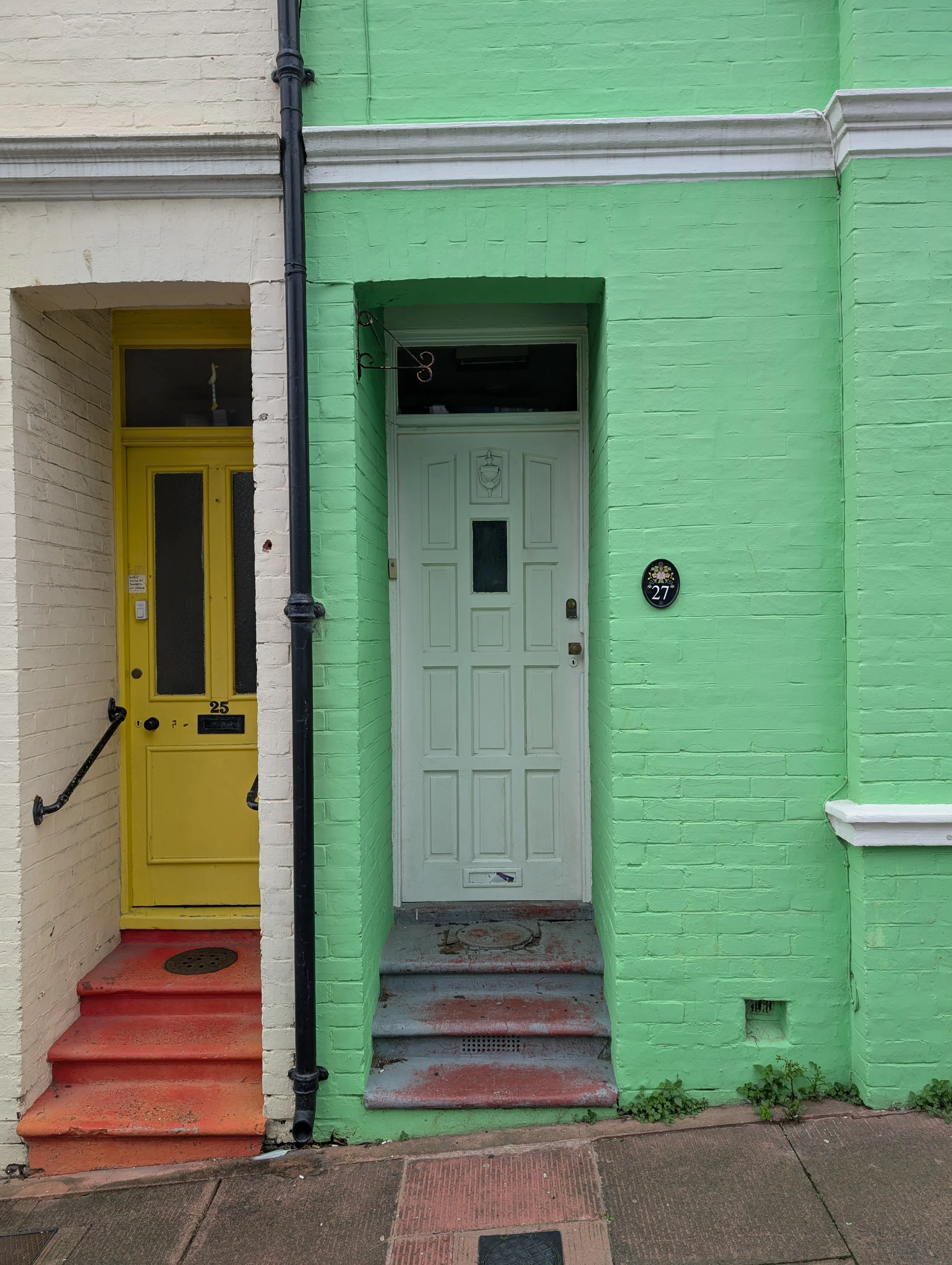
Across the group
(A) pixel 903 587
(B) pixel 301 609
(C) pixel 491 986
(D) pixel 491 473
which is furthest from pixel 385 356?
(C) pixel 491 986

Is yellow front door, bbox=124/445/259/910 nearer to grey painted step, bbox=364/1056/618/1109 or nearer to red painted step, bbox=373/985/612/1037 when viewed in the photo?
red painted step, bbox=373/985/612/1037

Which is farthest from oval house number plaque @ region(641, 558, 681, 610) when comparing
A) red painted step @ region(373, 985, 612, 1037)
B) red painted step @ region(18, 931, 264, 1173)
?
red painted step @ region(18, 931, 264, 1173)

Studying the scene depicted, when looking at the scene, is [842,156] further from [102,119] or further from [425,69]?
[102,119]

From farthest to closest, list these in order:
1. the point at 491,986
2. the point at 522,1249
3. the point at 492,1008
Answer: the point at 491,986 → the point at 492,1008 → the point at 522,1249

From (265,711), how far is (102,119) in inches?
101

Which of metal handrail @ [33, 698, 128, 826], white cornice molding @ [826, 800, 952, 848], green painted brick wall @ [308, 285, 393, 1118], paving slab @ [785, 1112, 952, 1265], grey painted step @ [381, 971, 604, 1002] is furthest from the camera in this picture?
grey painted step @ [381, 971, 604, 1002]

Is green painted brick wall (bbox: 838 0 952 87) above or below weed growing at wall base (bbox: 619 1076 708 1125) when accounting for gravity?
above

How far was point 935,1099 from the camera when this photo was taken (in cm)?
321

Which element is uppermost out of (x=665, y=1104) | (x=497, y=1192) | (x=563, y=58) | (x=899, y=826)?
(x=563, y=58)

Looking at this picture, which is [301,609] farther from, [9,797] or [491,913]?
[491,913]

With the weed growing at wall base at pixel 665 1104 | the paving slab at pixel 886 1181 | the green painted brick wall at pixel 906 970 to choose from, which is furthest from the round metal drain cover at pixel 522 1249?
the green painted brick wall at pixel 906 970

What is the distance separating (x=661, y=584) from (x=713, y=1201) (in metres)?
2.23

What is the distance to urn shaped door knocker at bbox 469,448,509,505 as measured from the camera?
439 centimetres

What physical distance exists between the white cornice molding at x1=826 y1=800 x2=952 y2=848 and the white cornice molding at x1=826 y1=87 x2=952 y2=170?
2572 mm
